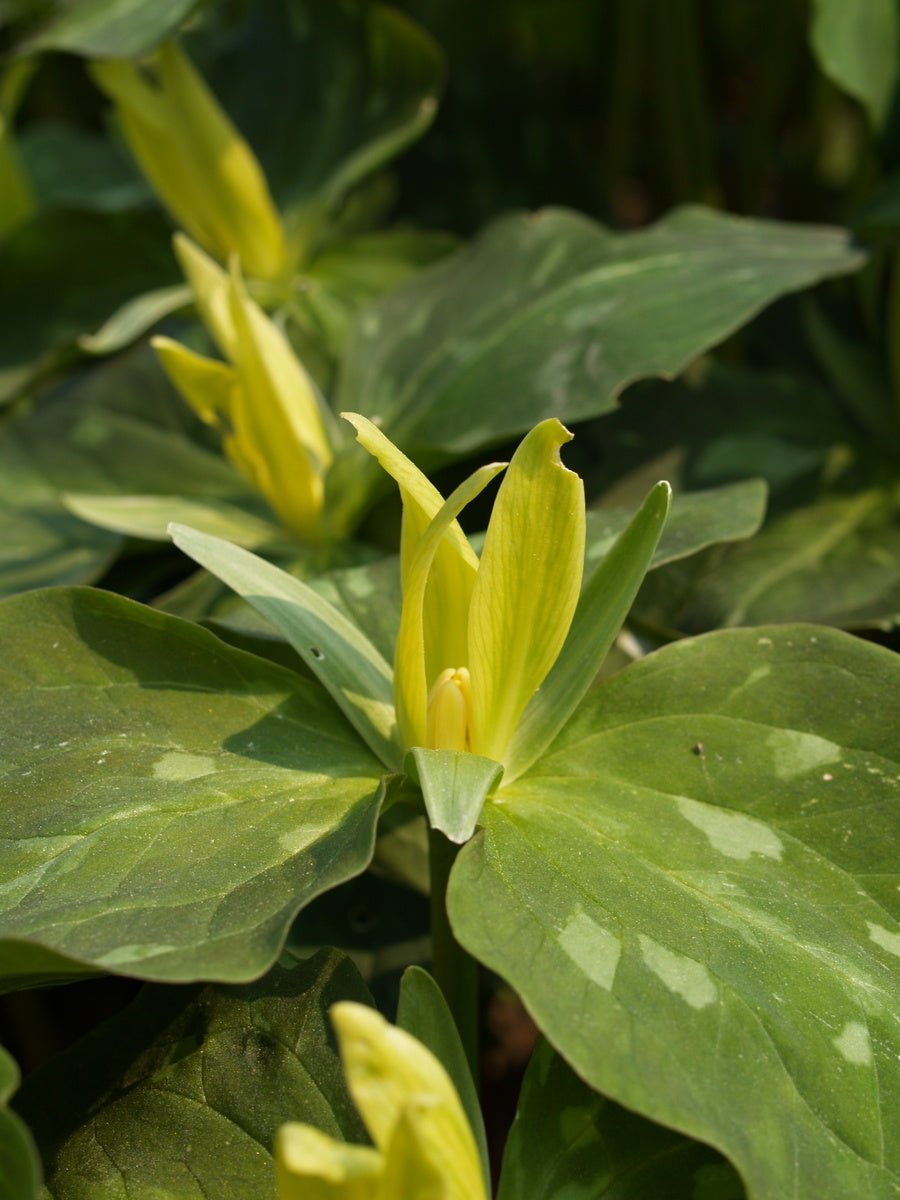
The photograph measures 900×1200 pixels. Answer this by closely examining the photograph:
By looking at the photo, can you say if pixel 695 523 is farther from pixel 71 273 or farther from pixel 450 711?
pixel 71 273

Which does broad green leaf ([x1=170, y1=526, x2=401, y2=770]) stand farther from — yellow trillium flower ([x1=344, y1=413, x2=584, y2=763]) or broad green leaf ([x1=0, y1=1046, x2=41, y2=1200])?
broad green leaf ([x1=0, y1=1046, x2=41, y2=1200])

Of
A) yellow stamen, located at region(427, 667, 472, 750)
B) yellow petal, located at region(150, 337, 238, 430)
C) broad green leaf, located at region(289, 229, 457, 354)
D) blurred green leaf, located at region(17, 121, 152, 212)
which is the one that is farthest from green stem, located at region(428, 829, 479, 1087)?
blurred green leaf, located at region(17, 121, 152, 212)

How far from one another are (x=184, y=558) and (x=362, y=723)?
51 centimetres

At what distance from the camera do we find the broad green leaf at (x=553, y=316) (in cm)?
97

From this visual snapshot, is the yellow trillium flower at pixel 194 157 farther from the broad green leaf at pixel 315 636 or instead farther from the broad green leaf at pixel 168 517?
the broad green leaf at pixel 315 636

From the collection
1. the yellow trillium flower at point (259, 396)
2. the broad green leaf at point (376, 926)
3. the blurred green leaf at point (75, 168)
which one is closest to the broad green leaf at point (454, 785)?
the broad green leaf at point (376, 926)

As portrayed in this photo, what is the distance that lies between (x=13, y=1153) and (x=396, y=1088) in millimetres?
149

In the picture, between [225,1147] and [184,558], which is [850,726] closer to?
[225,1147]

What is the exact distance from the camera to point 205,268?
100cm

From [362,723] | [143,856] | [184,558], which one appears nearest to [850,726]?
[362,723]

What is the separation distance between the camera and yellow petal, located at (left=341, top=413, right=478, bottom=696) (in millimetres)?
601

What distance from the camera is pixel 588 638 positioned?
2.21ft

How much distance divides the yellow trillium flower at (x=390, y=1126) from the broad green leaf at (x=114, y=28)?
0.88 metres

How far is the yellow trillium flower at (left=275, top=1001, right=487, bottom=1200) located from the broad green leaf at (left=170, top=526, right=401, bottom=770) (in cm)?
24
